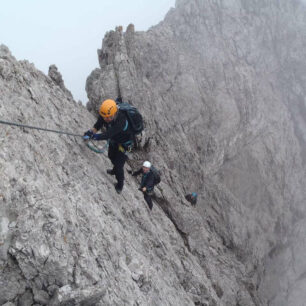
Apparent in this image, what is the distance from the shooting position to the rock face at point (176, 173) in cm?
741

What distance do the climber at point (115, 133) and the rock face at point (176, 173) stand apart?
890mm

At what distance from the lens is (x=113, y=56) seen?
25016 mm

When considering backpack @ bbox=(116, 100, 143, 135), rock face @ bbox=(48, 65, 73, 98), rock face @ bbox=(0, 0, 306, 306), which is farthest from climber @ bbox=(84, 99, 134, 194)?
rock face @ bbox=(48, 65, 73, 98)

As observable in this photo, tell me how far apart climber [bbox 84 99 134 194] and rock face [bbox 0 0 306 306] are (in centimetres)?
89

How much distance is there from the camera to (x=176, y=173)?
78.5ft

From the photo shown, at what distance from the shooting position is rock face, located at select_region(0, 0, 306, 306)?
7.41 meters

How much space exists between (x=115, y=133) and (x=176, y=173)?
14586mm

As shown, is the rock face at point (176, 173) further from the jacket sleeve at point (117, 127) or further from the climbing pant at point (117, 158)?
the jacket sleeve at point (117, 127)

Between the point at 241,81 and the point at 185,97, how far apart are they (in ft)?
42.8

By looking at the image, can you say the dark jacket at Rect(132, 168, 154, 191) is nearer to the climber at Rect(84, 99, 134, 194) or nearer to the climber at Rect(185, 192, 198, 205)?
the climber at Rect(84, 99, 134, 194)

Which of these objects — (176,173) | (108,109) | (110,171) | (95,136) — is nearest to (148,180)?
(110,171)

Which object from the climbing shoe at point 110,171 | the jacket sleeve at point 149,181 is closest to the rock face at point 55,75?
the climbing shoe at point 110,171

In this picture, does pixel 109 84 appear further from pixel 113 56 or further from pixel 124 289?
pixel 124 289

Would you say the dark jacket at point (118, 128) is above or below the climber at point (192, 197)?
above
